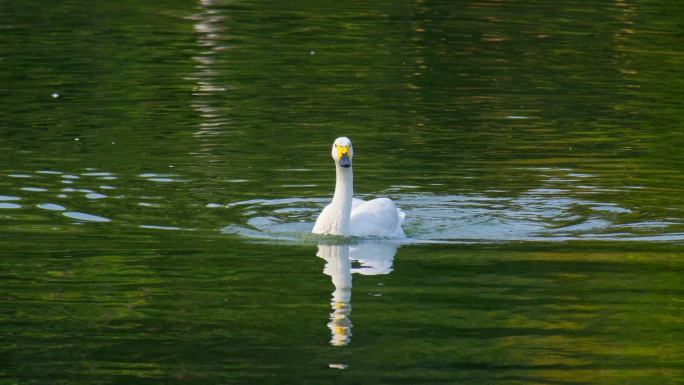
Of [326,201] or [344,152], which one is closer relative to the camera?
[344,152]

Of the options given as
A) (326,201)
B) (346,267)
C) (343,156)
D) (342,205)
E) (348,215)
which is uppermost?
(343,156)

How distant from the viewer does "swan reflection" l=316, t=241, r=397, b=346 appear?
12.4 m

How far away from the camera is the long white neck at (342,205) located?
16188 millimetres

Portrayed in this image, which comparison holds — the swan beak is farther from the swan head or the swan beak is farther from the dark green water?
the dark green water

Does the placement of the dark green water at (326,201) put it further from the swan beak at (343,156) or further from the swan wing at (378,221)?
the swan beak at (343,156)

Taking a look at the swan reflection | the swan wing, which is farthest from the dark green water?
the swan wing

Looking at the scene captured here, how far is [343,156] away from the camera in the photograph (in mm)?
16234

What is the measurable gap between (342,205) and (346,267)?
1.40 meters

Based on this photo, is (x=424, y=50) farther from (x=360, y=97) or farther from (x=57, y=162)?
(x=57, y=162)

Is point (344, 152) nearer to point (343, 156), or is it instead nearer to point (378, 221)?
point (343, 156)

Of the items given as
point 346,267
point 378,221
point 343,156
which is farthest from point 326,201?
point 346,267

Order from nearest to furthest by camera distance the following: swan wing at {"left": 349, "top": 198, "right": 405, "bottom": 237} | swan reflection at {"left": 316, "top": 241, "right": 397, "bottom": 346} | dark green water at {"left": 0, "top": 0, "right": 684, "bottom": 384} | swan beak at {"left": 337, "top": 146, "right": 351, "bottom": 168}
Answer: dark green water at {"left": 0, "top": 0, "right": 684, "bottom": 384}, swan reflection at {"left": 316, "top": 241, "right": 397, "bottom": 346}, swan beak at {"left": 337, "top": 146, "right": 351, "bottom": 168}, swan wing at {"left": 349, "top": 198, "right": 405, "bottom": 237}

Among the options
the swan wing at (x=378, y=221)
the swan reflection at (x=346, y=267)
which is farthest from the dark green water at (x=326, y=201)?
the swan wing at (x=378, y=221)

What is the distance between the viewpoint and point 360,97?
90.0 ft
